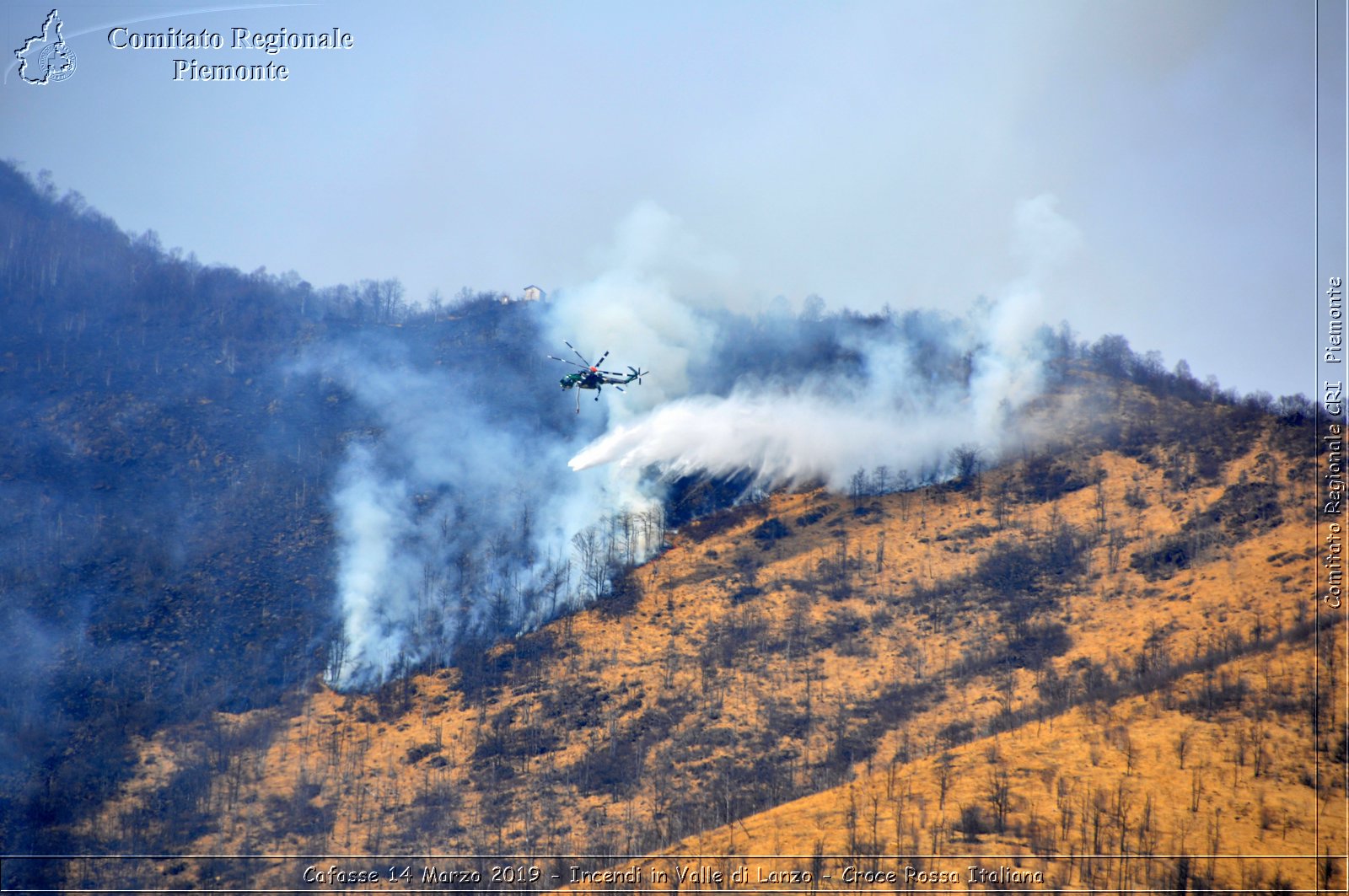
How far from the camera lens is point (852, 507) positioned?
107 meters

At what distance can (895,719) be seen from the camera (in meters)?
81.5

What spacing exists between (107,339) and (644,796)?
8120cm

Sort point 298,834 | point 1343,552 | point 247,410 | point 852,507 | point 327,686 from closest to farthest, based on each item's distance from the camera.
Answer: point 298,834 < point 1343,552 < point 327,686 < point 852,507 < point 247,410

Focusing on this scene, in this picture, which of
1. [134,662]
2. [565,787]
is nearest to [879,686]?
[565,787]

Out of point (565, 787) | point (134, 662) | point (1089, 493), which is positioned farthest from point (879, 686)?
point (134, 662)

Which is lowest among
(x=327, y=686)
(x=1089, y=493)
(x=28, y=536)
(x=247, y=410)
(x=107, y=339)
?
(x=327, y=686)

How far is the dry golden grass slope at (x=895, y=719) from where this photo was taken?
214 feet

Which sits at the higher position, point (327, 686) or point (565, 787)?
point (327, 686)

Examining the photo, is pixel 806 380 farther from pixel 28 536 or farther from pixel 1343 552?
pixel 28 536

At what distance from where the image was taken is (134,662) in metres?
89.5

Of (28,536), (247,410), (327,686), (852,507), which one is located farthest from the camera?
(247,410)

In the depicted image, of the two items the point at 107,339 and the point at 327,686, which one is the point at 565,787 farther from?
the point at 107,339

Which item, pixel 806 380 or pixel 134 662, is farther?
pixel 806 380

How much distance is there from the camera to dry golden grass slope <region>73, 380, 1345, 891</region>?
214 feet
